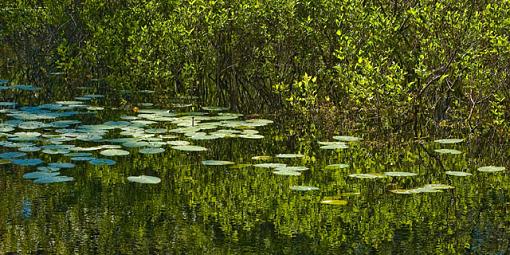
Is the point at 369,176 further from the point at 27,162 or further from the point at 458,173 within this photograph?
the point at 27,162

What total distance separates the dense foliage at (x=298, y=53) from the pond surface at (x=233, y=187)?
1.67ft

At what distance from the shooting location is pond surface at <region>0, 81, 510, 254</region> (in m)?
5.54

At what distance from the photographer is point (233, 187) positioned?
680 cm

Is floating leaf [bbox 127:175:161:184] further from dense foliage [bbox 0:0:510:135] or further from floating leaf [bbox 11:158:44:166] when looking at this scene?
dense foliage [bbox 0:0:510:135]

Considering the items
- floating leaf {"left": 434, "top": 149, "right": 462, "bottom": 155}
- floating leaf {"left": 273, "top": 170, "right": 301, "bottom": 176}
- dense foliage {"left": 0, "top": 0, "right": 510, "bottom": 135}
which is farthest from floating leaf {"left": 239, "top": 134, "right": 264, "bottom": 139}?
floating leaf {"left": 434, "top": 149, "right": 462, "bottom": 155}

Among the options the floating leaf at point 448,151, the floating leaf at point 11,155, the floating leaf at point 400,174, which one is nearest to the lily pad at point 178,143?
the floating leaf at point 11,155

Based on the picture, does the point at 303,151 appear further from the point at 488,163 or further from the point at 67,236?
the point at 67,236

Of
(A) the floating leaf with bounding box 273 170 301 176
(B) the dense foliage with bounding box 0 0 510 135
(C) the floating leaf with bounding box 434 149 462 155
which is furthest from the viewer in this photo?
(B) the dense foliage with bounding box 0 0 510 135

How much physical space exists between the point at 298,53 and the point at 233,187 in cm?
381

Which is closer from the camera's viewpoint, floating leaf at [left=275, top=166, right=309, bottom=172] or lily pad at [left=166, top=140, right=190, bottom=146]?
floating leaf at [left=275, top=166, right=309, bottom=172]

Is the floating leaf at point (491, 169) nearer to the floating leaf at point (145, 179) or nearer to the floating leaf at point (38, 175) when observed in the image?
the floating leaf at point (145, 179)

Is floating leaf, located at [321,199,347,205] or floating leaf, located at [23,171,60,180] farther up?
floating leaf, located at [23,171,60,180]

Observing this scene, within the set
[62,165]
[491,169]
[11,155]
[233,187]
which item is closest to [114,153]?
[62,165]

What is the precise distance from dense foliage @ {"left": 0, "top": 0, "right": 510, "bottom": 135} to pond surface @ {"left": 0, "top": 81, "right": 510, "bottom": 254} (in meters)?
0.51
